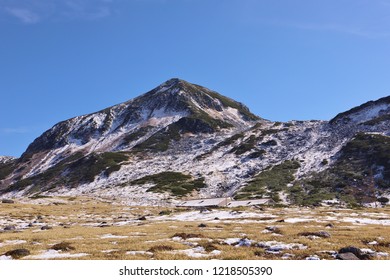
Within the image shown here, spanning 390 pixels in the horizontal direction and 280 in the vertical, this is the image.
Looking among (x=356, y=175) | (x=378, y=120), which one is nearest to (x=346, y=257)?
(x=356, y=175)

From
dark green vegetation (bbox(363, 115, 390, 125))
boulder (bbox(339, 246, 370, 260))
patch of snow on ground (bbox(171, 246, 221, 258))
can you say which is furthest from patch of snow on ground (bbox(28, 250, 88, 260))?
dark green vegetation (bbox(363, 115, 390, 125))

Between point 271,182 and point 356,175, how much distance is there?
87.0 feet

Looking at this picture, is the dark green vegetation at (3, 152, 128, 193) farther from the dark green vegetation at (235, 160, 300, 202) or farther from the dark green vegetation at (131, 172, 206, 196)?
the dark green vegetation at (235, 160, 300, 202)

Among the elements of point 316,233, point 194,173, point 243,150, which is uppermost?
point 243,150

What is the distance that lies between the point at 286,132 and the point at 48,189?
393 ft

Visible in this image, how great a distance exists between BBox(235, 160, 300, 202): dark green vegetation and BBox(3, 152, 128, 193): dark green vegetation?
69542 millimetres

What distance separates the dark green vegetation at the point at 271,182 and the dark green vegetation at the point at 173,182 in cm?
1912

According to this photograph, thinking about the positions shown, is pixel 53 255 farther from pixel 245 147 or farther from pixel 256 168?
pixel 245 147

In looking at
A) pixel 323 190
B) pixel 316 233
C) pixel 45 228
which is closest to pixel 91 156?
pixel 323 190

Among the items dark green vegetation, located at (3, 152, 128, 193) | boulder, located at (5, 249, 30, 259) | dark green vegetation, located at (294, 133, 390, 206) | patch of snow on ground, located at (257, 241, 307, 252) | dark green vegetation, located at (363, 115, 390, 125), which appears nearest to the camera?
boulder, located at (5, 249, 30, 259)

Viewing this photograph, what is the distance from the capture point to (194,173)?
5463 inches

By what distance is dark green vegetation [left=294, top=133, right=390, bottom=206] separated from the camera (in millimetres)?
91688
